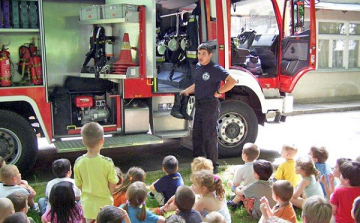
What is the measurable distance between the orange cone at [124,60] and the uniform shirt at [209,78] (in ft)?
3.68

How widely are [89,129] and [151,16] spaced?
3.14 meters

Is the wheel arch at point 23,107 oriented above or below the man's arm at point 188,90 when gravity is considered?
below

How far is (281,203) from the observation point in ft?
12.7

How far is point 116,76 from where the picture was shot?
22.2ft

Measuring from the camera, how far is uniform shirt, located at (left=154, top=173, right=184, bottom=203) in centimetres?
478

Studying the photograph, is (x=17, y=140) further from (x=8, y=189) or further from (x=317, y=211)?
(x=317, y=211)

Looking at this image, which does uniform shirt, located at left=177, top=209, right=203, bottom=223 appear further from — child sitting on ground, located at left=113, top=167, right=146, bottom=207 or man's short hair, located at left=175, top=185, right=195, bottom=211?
child sitting on ground, located at left=113, top=167, right=146, bottom=207

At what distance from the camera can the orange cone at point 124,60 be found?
679 cm

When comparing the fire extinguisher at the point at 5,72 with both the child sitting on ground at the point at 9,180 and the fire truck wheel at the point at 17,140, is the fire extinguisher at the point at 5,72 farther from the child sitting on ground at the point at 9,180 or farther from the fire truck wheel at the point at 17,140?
the child sitting on ground at the point at 9,180

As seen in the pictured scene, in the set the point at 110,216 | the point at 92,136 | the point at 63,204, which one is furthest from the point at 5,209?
the point at 92,136

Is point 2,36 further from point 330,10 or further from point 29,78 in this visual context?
point 330,10

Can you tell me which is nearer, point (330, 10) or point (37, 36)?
point (37, 36)

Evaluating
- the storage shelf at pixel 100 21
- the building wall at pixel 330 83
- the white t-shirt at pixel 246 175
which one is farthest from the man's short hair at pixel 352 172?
the building wall at pixel 330 83

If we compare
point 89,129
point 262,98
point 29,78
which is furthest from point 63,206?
point 262,98
